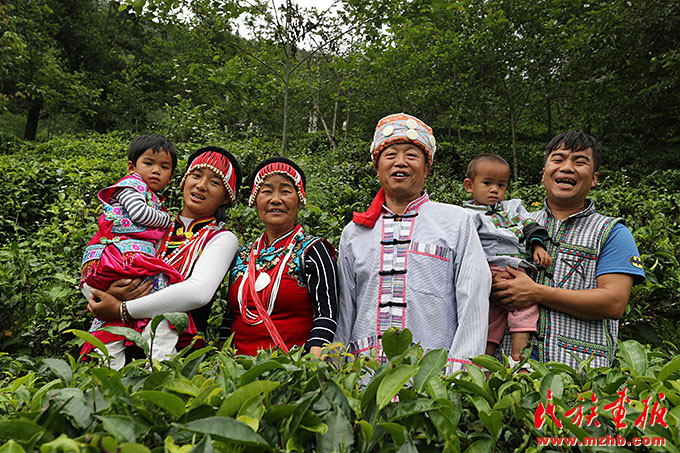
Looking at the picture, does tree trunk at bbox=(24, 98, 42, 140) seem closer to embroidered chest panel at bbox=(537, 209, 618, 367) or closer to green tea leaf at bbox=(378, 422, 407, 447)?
embroidered chest panel at bbox=(537, 209, 618, 367)

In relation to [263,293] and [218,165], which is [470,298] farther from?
[218,165]

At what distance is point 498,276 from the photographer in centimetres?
200

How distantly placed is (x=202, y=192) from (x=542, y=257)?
1822mm

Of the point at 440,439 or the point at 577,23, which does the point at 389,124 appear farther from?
the point at 577,23

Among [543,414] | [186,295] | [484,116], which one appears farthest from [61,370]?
[484,116]

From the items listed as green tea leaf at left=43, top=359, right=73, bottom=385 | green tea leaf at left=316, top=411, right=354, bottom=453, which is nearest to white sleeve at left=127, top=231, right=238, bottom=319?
green tea leaf at left=43, top=359, right=73, bottom=385

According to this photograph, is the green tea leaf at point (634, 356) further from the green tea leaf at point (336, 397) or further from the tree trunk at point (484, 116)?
the tree trunk at point (484, 116)

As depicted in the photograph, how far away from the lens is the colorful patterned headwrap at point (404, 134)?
1.99m

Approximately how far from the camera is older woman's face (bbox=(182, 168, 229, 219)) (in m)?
2.17


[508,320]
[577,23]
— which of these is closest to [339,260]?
[508,320]

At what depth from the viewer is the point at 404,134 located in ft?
6.53

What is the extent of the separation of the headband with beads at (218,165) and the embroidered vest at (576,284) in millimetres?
1756

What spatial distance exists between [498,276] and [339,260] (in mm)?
823

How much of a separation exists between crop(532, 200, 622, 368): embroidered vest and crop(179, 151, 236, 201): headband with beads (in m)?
1.76
